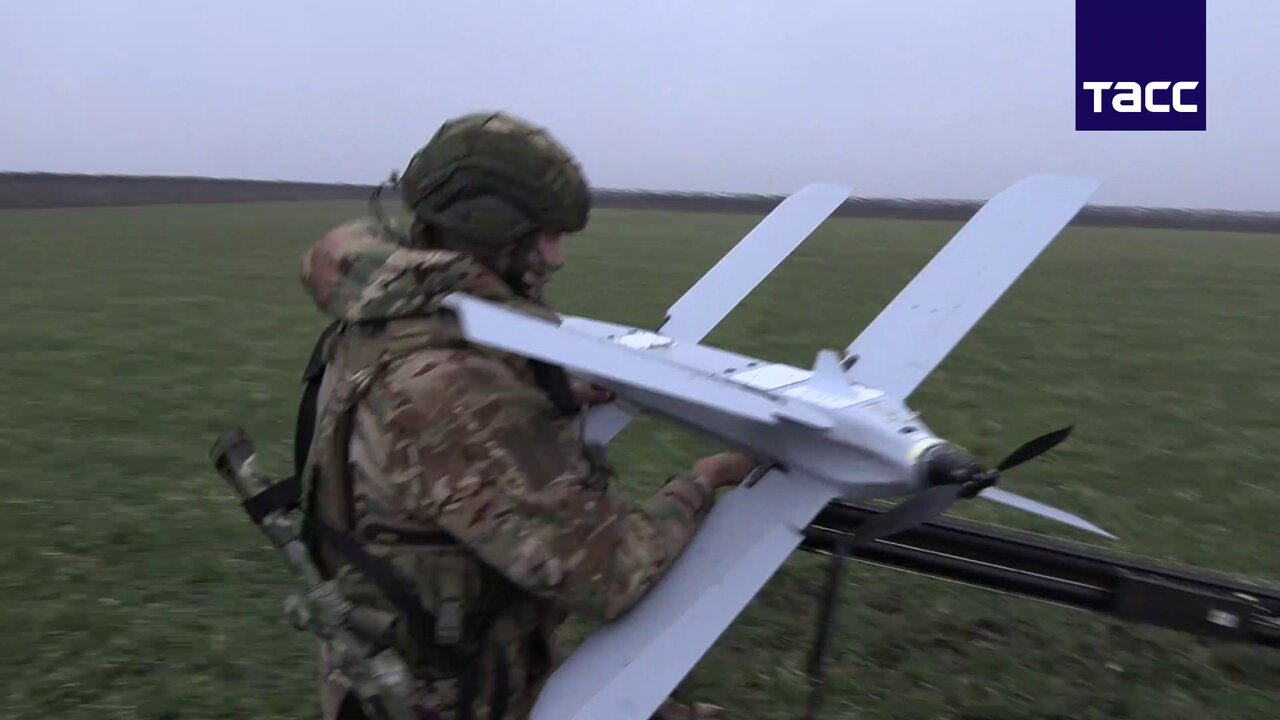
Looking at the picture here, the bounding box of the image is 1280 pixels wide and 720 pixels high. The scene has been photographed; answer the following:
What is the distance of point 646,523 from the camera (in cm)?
254

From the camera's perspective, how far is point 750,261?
3.64 metres

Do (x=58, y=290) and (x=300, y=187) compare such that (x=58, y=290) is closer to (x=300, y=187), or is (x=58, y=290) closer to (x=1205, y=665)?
(x=1205, y=665)

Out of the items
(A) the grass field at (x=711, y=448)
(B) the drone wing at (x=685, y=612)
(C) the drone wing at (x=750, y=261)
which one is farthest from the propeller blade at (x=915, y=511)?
(A) the grass field at (x=711, y=448)

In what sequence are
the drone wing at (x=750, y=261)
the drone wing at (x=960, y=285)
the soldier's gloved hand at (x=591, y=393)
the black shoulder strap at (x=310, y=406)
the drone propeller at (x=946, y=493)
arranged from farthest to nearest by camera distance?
1. the drone wing at (x=750, y=261)
2. the soldier's gloved hand at (x=591, y=393)
3. the black shoulder strap at (x=310, y=406)
4. the drone wing at (x=960, y=285)
5. the drone propeller at (x=946, y=493)

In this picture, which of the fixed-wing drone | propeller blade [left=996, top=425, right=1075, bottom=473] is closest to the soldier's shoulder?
the fixed-wing drone

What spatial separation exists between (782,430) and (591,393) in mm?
956

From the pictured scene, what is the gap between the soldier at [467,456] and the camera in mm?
2326

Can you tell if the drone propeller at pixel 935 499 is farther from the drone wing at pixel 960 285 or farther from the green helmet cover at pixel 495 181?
the green helmet cover at pixel 495 181

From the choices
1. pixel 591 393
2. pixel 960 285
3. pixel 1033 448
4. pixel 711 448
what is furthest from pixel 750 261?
pixel 711 448

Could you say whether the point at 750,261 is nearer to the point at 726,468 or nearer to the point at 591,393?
the point at 591,393

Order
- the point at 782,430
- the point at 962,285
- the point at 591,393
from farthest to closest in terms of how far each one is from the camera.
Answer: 1. the point at 591,393
2. the point at 962,285
3. the point at 782,430

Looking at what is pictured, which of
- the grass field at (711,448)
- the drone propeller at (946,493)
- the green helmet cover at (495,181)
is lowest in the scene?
the grass field at (711,448)

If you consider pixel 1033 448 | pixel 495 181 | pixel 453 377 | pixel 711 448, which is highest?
pixel 495 181

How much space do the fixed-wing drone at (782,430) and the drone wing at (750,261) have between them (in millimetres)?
588
